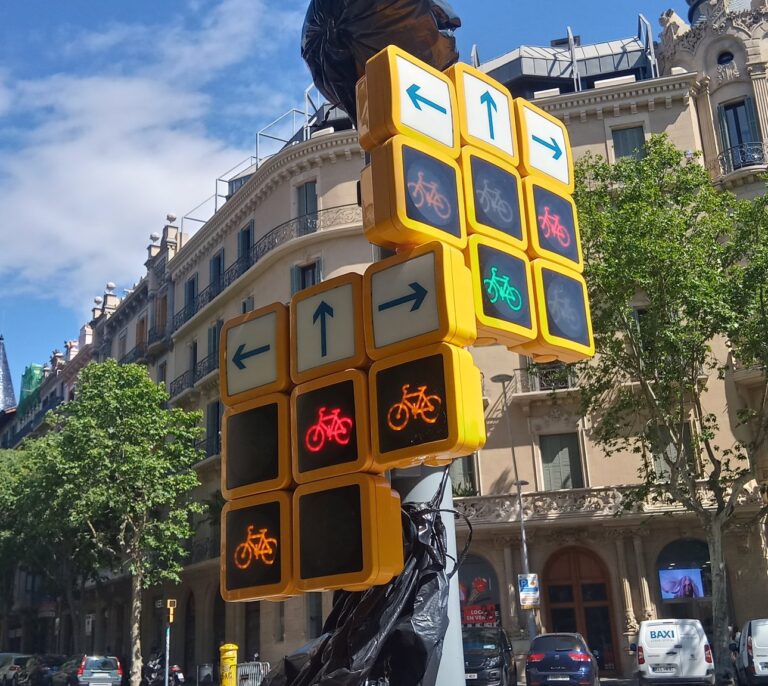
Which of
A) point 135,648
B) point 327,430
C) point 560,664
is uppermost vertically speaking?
point 327,430

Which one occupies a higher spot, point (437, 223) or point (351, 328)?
point (437, 223)

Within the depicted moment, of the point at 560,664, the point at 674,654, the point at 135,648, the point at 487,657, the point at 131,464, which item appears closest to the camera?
the point at 560,664

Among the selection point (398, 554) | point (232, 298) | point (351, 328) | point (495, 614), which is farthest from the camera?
point (232, 298)

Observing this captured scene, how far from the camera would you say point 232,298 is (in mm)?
41906

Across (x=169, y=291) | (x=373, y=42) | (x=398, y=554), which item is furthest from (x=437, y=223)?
(x=169, y=291)

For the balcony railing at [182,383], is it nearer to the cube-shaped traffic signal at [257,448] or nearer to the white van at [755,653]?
the white van at [755,653]

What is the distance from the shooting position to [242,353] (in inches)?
159

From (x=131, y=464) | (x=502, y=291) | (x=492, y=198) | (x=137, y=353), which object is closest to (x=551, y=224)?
(x=492, y=198)

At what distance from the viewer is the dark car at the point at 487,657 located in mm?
22031

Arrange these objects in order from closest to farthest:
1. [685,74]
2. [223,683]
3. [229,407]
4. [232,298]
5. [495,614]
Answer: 1. [229,407]
2. [223,683]
3. [495,614]
4. [685,74]
5. [232,298]

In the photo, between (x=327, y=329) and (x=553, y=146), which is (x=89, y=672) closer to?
(x=553, y=146)

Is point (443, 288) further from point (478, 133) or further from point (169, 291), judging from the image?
point (169, 291)

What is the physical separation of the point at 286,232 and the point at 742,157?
57.1 ft

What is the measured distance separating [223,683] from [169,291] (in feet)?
121
